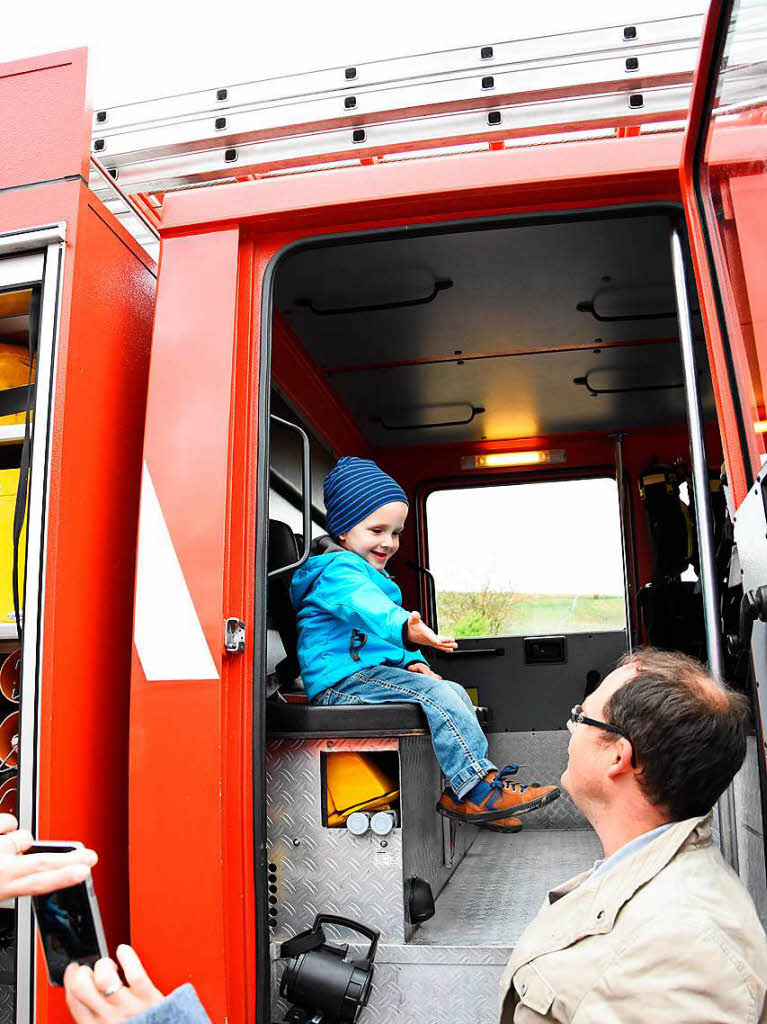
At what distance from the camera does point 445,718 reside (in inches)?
103

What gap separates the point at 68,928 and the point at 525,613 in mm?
3946

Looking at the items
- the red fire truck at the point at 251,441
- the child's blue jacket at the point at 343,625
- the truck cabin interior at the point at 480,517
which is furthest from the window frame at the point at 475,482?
the child's blue jacket at the point at 343,625

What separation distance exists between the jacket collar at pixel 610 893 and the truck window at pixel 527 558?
3264mm

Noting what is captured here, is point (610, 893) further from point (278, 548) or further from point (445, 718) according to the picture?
point (278, 548)

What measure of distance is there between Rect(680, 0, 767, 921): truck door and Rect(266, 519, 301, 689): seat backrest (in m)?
1.52

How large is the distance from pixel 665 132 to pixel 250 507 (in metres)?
1.51

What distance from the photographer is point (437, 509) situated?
5.14 m

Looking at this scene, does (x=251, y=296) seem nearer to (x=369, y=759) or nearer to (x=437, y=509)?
(x=369, y=759)

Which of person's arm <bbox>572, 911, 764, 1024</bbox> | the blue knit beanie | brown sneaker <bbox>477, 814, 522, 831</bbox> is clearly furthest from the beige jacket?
the blue knit beanie

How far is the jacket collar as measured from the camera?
147 cm

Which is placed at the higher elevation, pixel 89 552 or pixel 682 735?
pixel 89 552

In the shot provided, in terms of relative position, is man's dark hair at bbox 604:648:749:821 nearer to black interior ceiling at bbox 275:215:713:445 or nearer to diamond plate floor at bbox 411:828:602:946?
diamond plate floor at bbox 411:828:602:946

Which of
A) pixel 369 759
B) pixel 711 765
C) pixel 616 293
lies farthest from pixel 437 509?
pixel 711 765

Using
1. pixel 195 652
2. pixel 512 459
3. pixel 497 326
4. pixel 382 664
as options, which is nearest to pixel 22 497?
pixel 195 652
